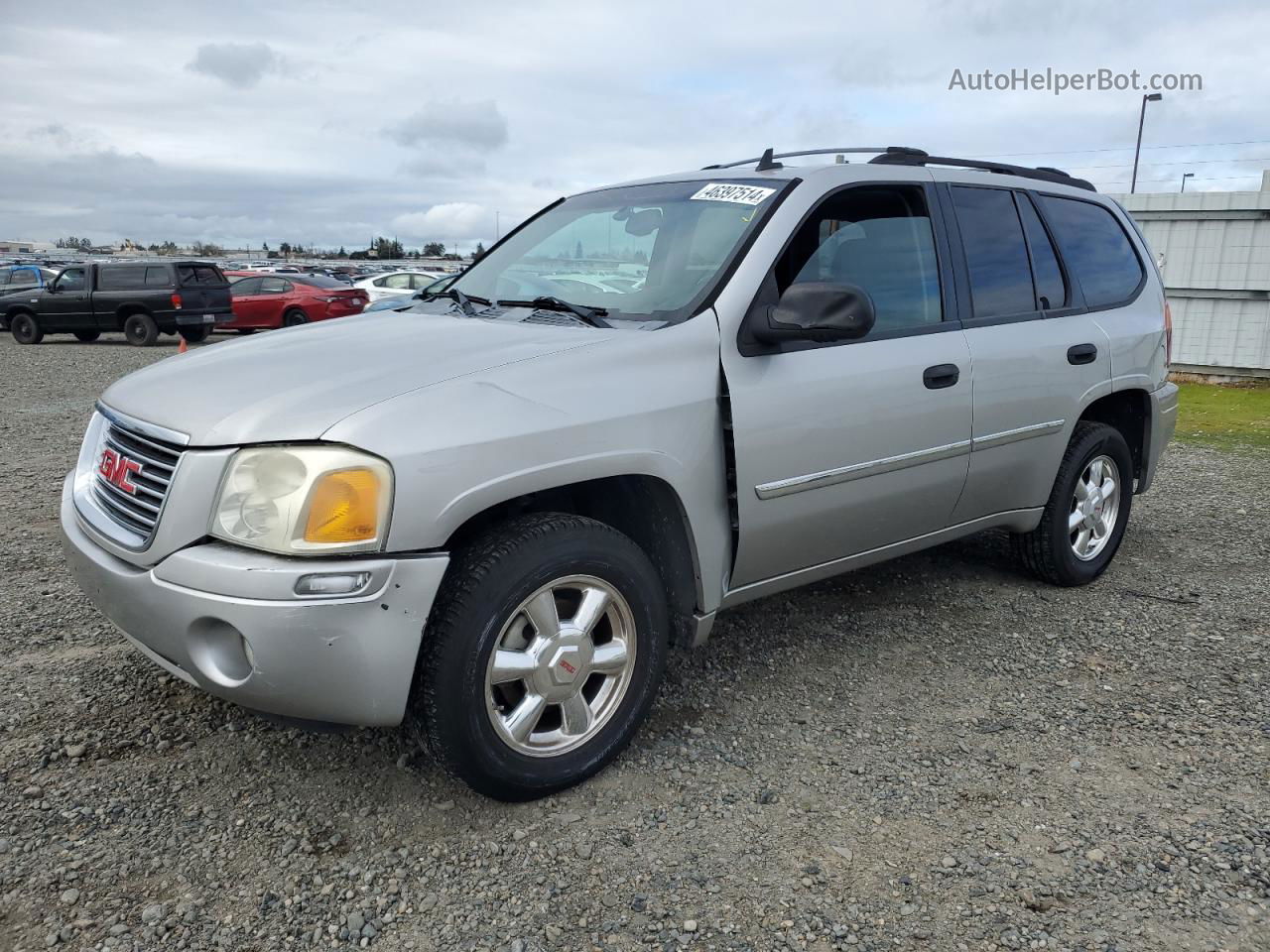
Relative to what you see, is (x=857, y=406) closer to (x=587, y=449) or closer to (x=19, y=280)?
(x=587, y=449)

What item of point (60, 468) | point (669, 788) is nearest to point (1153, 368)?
point (669, 788)

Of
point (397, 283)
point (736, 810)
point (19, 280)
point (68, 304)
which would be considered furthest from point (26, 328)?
point (736, 810)

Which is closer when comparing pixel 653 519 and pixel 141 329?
pixel 653 519

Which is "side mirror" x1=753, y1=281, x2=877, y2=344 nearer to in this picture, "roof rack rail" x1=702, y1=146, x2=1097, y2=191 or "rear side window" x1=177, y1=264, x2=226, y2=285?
"roof rack rail" x1=702, y1=146, x2=1097, y2=191

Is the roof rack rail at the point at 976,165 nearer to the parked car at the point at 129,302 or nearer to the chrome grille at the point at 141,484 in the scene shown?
the chrome grille at the point at 141,484

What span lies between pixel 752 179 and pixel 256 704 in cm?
Answer: 240

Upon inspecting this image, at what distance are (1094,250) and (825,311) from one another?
234 cm

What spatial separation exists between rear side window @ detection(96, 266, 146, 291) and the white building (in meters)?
17.4

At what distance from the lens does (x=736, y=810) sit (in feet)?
9.46

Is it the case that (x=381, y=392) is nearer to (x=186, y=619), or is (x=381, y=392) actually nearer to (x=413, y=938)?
(x=186, y=619)

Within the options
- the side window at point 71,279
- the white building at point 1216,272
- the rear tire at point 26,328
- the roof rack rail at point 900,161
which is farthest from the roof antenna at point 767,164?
the rear tire at point 26,328

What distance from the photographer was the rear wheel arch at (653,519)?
119 inches

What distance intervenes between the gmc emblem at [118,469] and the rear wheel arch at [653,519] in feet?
3.58

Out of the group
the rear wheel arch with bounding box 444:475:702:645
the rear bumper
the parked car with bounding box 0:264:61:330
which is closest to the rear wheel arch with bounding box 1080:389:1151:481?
the rear bumper
